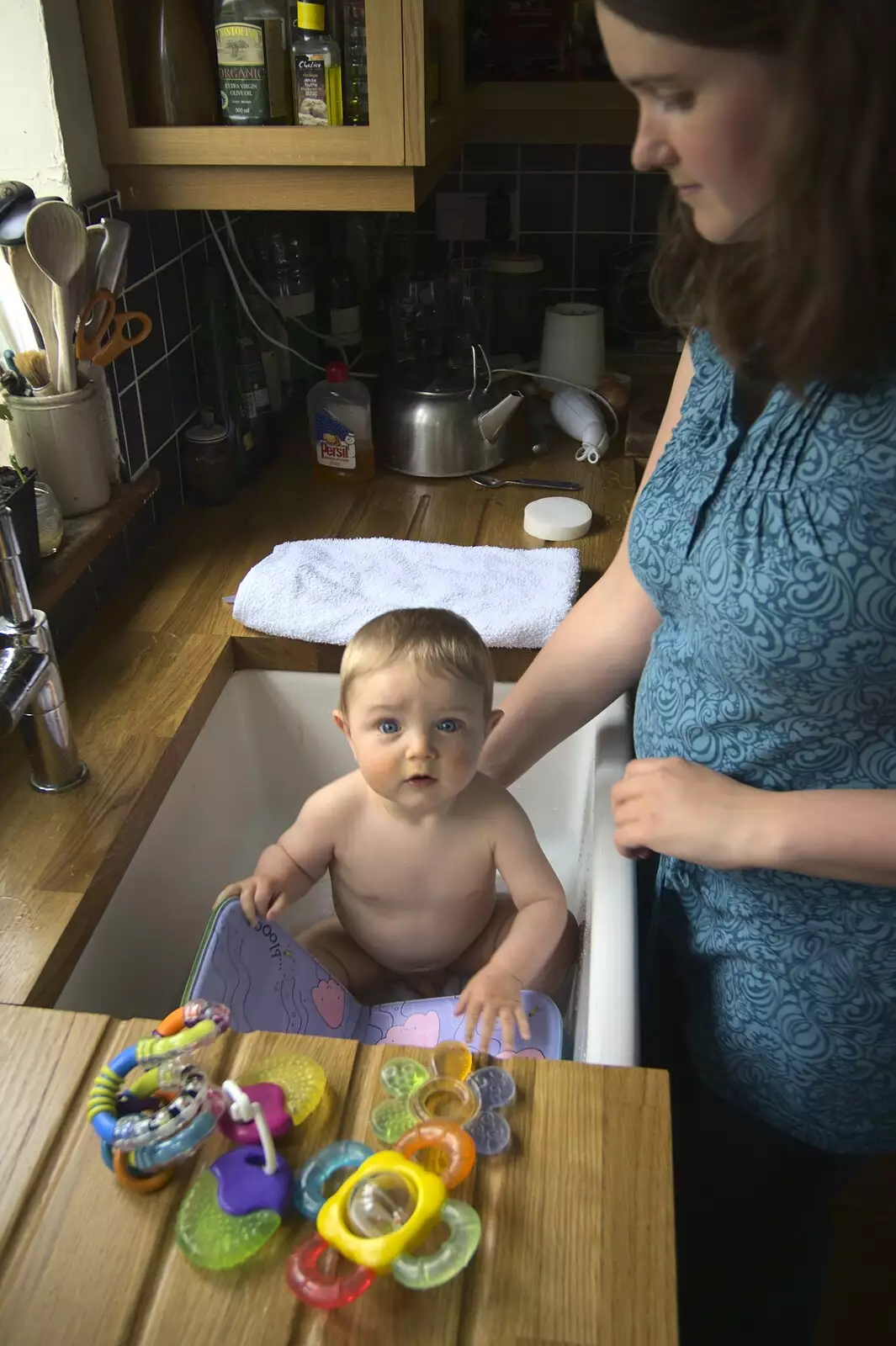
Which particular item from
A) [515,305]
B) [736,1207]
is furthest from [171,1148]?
[515,305]

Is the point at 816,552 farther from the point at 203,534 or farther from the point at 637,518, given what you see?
the point at 203,534

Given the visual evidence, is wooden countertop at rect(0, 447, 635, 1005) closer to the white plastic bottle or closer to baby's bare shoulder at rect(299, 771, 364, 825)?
the white plastic bottle

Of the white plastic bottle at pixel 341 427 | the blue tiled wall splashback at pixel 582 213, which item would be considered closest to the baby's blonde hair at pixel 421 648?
the white plastic bottle at pixel 341 427

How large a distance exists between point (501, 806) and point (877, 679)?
45cm

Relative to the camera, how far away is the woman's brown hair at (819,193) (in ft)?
1.90

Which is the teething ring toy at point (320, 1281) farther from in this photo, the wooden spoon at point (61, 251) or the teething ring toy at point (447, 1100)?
the wooden spoon at point (61, 251)

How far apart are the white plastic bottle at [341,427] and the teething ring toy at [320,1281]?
4.04 ft

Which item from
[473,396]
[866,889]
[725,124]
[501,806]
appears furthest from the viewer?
[473,396]

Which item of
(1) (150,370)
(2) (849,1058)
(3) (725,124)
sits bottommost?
(2) (849,1058)

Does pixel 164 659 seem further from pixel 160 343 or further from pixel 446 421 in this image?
pixel 446 421

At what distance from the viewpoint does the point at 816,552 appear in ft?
2.35

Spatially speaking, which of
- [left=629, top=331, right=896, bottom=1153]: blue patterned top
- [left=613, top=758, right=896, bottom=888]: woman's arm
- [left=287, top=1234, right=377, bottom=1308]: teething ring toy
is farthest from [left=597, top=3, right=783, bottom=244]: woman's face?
[left=287, top=1234, right=377, bottom=1308]: teething ring toy

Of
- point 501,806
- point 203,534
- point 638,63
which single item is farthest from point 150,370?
point 638,63

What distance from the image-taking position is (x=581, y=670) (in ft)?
3.45
